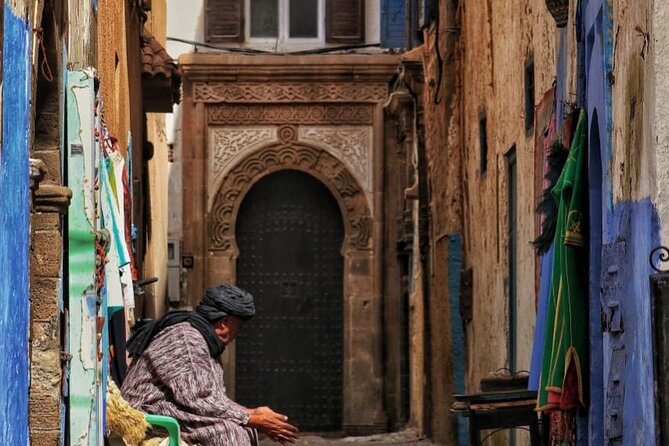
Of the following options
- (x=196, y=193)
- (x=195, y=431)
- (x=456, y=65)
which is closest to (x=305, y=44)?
(x=196, y=193)

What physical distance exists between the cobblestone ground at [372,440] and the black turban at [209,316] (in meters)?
11.7

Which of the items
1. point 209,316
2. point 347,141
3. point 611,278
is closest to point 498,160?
point 611,278

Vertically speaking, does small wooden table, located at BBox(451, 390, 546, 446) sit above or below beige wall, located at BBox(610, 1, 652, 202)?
below

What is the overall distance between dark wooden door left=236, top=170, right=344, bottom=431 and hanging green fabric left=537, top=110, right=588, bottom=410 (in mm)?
16766

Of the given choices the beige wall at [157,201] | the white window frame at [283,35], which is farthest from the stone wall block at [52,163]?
the white window frame at [283,35]

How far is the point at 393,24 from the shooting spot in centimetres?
2606

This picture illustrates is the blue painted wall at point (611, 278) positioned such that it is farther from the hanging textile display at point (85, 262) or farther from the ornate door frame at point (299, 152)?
the ornate door frame at point (299, 152)

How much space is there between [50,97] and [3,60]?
170 cm

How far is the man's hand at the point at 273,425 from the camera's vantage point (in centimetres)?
851

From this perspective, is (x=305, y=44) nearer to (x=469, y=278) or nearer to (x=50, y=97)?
(x=469, y=278)

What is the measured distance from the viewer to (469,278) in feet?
58.4

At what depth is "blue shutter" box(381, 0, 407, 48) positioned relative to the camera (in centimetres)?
2570

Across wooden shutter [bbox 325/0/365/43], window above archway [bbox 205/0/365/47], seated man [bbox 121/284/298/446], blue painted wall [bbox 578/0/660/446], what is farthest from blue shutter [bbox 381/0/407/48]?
seated man [bbox 121/284/298/446]

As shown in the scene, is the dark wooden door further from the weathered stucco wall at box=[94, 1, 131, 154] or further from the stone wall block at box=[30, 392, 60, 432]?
the stone wall block at box=[30, 392, 60, 432]
